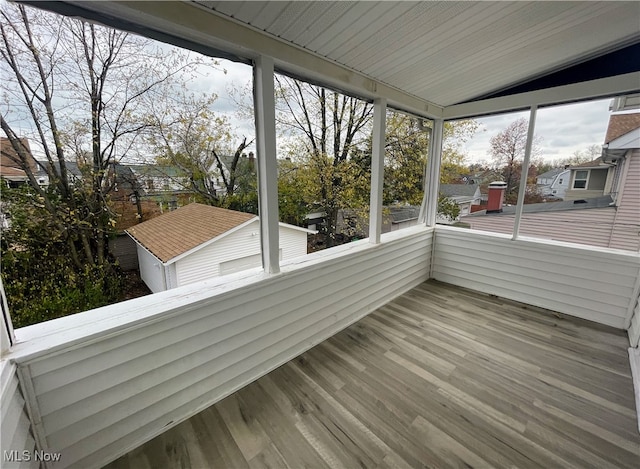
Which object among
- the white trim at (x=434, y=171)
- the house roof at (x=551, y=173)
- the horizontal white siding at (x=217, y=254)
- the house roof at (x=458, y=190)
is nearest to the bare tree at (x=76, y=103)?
the horizontal white siding at (x=217, y=254)

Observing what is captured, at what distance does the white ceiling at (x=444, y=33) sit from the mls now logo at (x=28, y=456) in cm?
214

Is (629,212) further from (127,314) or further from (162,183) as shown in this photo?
(127,314)

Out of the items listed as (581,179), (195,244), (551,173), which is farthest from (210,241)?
(581,179)

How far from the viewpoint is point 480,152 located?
3424mm

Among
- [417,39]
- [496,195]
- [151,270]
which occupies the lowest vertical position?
[151,270]

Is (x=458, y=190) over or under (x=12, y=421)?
over

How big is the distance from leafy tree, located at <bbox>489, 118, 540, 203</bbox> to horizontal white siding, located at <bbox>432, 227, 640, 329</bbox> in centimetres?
68

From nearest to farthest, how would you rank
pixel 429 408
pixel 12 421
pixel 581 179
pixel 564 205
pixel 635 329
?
pixel 12 421
pixel 429 408
pixel 635 329
pixel 581 179
pixel 564 205

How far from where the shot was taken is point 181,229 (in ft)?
5.13

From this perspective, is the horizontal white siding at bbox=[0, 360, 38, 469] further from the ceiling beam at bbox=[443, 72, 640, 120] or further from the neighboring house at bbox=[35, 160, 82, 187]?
the ceiling beam at bbox=[443, 72, 640, 120]

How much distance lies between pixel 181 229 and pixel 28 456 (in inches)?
45.6

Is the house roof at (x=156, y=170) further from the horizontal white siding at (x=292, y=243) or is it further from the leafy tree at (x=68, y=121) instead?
the horizontal white siding at (x=292, y=243)

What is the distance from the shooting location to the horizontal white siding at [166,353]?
1.26m

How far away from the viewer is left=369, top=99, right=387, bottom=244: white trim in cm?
268
